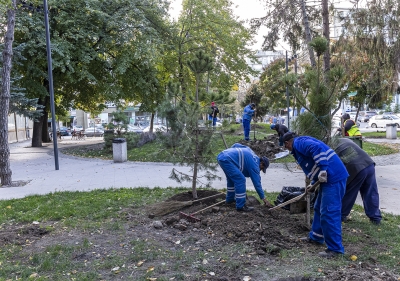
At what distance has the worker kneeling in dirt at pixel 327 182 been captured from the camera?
4.20 metres

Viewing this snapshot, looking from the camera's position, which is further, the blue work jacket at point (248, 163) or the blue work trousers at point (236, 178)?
the blue work jacket at point (248, 163)

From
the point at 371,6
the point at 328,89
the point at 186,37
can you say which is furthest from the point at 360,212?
the point at 186,37

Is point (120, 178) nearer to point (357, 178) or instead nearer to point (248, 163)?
point (248, 163)

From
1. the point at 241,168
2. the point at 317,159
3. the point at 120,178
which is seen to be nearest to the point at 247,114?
the point at 120,178

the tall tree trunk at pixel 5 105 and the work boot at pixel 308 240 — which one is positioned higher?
the tall tree trunk at pixel 5 105

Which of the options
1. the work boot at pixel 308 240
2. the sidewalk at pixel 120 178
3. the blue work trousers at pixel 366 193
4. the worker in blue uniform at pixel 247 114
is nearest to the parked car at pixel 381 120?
the worker in blue uniform at pixel 247 114

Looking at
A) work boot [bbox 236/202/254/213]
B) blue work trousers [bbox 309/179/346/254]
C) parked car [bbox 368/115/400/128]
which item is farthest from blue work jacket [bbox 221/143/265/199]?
parked car [bbox 368/115/400/128]

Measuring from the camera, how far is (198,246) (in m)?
4.58

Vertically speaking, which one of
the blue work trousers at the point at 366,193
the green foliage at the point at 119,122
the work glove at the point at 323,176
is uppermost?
the green foliage at the point at 119,122

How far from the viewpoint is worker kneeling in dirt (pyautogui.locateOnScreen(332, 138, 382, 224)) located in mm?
5387

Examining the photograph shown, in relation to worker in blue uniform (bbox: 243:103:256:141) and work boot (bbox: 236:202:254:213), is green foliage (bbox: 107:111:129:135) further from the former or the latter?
work boot (bbox: 236:202:254:213)

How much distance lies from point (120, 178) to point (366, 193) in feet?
21.7

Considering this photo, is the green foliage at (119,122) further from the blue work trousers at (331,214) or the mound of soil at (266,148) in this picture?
the blue work trousers at (331,214)

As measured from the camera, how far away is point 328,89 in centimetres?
539
